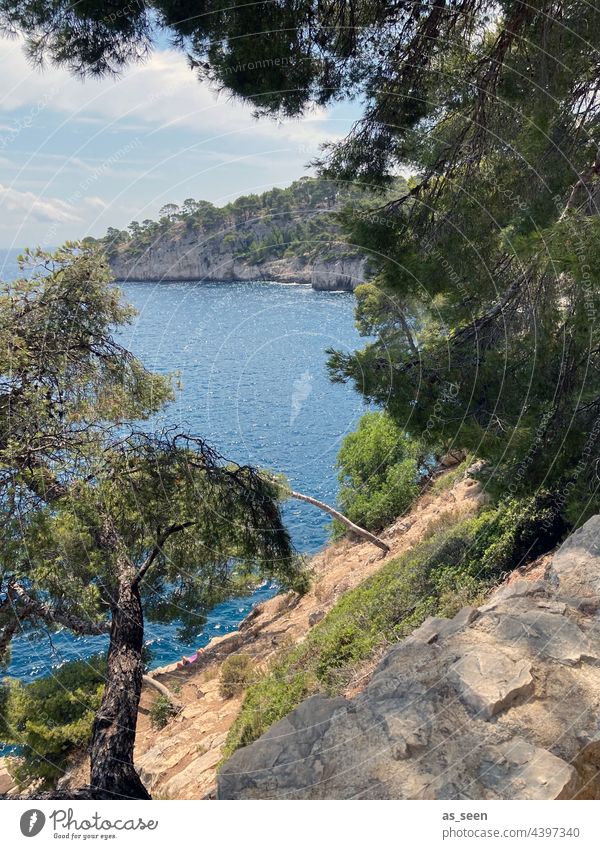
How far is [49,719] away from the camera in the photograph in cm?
1622

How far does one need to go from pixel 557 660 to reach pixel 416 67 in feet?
28.9

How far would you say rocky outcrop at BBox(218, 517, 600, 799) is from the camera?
4.38 metres

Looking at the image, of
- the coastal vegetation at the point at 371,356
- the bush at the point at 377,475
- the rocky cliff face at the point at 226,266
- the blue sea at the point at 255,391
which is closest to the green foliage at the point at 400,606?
the coastal vegetation at the point at 371,356

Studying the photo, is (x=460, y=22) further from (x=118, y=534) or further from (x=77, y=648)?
(x=77, y=648)

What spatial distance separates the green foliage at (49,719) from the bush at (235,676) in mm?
3061

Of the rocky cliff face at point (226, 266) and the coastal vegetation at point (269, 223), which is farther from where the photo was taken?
the rocky cliff face at point (226, 266)

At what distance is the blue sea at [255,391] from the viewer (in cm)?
2734

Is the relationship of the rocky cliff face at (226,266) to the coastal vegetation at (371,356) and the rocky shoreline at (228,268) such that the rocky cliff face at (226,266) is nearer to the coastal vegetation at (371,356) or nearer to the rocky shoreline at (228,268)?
the rocky shoreline at (228,268)

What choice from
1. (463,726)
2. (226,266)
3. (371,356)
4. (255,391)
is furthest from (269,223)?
(463,726)

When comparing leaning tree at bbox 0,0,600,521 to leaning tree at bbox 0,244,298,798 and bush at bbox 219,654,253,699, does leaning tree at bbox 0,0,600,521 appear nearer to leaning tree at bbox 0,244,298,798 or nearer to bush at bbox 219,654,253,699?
leaning tree at bbox 0,244,298,798

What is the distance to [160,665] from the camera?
24.1 m

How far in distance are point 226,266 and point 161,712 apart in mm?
59006

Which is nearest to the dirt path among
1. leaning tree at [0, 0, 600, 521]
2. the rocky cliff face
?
leaning tree at [0, 0, 600, 521]
